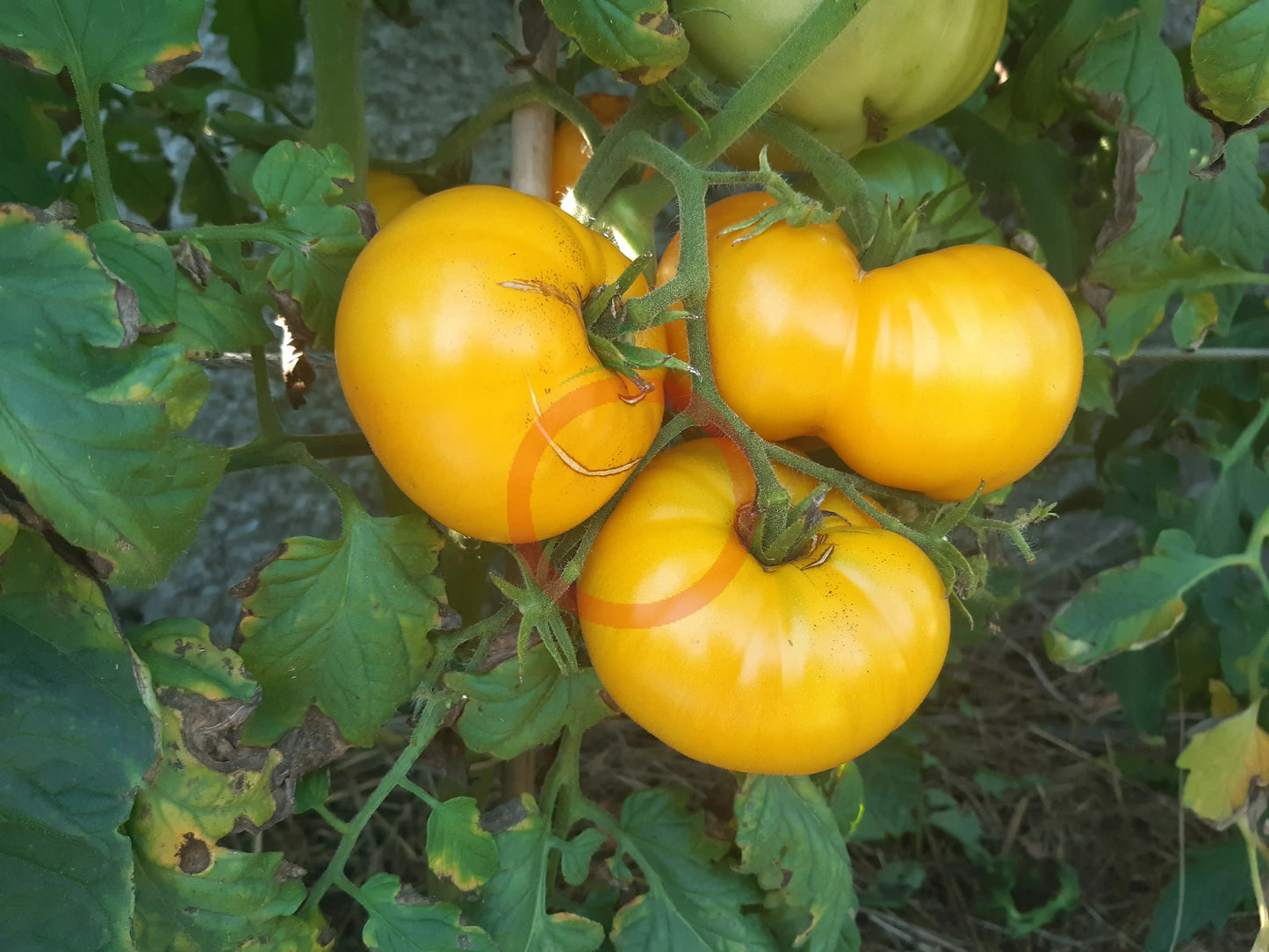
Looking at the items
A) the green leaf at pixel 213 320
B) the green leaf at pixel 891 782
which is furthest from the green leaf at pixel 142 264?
the green leaf at pixel 891 782

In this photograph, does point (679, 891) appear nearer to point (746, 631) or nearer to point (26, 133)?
point (746, 631)

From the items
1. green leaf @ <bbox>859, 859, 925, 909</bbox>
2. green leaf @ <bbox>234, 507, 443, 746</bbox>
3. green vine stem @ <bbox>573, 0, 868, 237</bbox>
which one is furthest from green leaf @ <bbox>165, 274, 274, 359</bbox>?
green leaf @ <bbox>859, 859, 925, 909</bbox>

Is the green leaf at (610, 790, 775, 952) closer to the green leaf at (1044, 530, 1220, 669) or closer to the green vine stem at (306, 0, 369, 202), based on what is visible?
the green leaf at (1044, 530, 1220, 669)

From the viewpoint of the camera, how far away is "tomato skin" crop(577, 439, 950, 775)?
54 centimetres

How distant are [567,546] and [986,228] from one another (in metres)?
0.41

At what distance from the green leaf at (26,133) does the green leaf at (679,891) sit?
641 mm

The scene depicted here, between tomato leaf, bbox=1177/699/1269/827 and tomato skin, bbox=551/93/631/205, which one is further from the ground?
tomato skin, bbox=551/93/631/205

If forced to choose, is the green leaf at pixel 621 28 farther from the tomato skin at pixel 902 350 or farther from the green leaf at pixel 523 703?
the green leaf at pixel 523 703

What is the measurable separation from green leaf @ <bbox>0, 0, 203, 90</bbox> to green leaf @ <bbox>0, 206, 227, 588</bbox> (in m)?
0.11

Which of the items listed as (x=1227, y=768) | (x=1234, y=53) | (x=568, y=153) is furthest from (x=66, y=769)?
(x=1227, y=768)

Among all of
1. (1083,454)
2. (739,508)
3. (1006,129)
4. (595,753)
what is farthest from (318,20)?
(1083,454)

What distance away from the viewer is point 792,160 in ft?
2.39

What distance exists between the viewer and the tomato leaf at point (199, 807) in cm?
55

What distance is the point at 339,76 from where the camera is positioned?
2.33 feet
